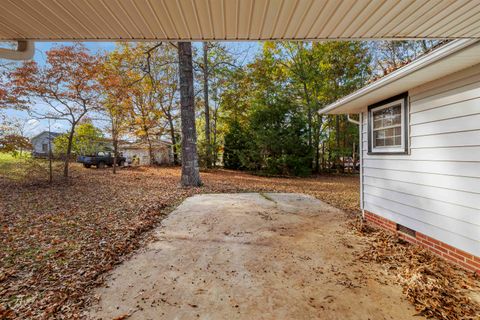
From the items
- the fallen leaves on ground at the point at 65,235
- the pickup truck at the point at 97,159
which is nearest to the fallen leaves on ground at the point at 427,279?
the fallen leaves on ground at the point at 65,235

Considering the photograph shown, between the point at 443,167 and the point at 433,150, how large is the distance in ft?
0.89

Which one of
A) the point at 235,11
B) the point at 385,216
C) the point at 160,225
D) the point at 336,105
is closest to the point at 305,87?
the point at 336,105

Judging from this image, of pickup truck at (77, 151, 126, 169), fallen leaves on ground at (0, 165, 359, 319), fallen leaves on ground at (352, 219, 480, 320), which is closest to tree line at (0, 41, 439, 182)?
pickup truck at (77, 151, 126, 169)

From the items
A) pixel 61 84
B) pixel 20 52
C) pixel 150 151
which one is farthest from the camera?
pixel 150 151

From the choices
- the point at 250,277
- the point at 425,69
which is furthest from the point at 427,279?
the point at 425,69

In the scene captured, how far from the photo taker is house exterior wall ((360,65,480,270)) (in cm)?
278

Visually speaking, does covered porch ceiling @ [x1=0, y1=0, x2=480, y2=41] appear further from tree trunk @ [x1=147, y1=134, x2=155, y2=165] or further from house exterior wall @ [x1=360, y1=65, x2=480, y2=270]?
tree trunk @ [x1=147, y1=134, x2=155, y2=165]

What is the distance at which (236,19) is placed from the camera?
186cm

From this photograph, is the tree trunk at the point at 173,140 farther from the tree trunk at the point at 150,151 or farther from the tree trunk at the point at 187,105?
the tree trunk at the point at 187,105

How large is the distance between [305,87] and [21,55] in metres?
13.4

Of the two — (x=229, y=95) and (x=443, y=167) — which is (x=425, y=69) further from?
(x=229, y=95)

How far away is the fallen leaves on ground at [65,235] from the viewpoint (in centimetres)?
227

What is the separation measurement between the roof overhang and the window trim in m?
0.09

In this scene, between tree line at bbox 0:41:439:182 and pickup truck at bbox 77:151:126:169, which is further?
pickup truck at bbox 77:151:126:169
